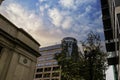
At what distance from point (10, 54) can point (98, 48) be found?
11.0m

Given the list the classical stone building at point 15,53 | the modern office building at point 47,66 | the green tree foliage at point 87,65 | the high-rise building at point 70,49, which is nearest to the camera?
the classical stone building at point 15,53

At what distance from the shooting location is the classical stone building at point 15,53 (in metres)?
11.0

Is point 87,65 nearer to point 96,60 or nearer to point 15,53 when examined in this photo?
point 96,60

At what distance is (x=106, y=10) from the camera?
25688 millimetres

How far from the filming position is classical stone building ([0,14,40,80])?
11.0m

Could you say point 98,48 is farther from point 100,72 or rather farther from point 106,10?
point 106,10

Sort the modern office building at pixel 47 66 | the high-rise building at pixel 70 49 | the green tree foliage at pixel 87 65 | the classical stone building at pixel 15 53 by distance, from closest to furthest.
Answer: the classical stone building at pixel 15 53
the green tree foliage at pixel 87 65
the high-rise building at pixel 70 49
the modern office building at pixel 47 66

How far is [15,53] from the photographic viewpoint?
479 inches

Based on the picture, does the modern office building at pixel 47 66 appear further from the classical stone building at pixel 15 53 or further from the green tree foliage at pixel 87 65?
the classical stone building at pixel 15 53

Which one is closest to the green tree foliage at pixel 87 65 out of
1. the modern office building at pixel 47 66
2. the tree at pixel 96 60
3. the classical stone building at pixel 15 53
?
the tree at pixel 96 60

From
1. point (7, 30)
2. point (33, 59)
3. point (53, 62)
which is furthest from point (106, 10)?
point (53, 62)

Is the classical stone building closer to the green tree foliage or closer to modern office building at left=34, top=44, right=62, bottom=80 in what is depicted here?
the green tree foliage

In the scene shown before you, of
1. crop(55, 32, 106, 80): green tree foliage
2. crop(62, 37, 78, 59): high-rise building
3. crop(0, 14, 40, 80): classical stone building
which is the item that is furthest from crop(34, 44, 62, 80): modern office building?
crop(0, 14, 40, 80): classical stone building

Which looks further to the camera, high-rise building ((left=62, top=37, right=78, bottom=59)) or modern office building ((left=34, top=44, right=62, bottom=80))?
modern office building ((left=34, top=44, right=62, bottom=80))
